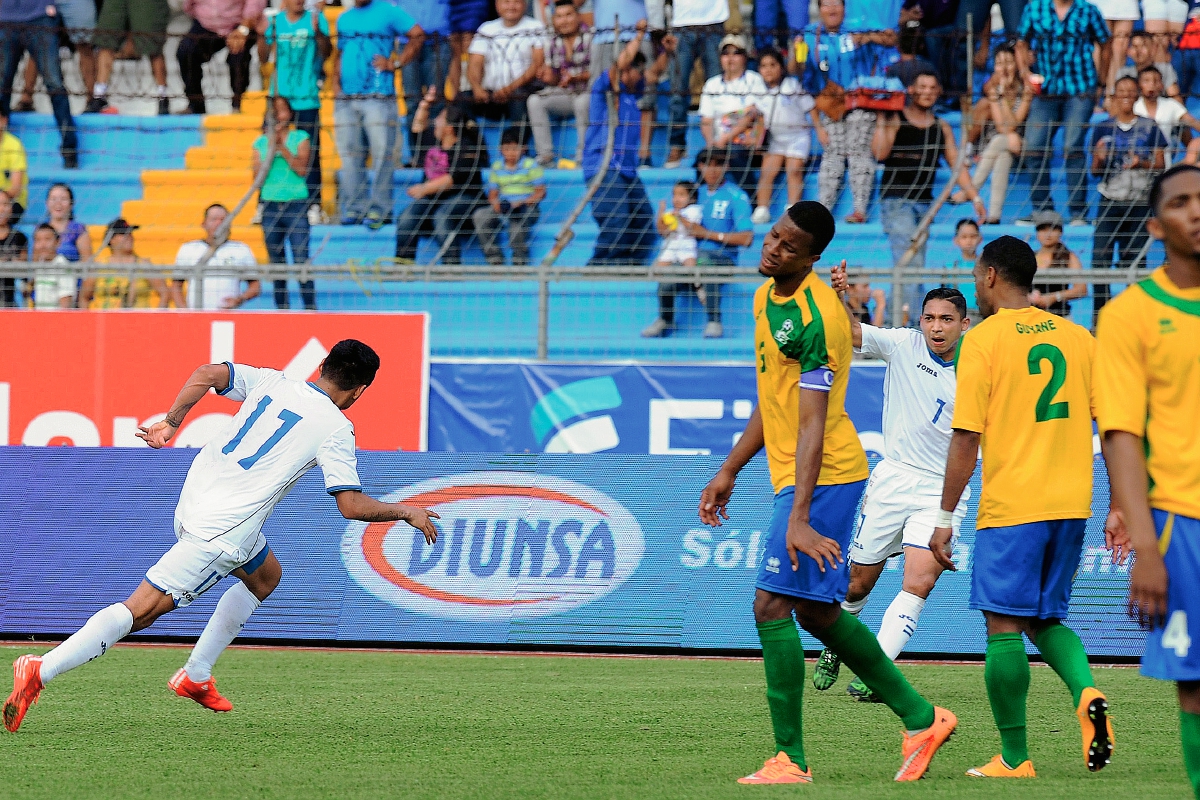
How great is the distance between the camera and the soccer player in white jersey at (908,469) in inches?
312

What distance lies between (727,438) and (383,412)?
10.0 ft

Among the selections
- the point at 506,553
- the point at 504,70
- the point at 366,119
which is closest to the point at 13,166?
the point at 366,119

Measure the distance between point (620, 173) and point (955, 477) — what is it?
921cm

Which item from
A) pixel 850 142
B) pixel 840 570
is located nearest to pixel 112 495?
pixel 840 570

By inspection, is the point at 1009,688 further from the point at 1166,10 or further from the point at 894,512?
the point at 1166,10

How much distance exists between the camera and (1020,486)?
5543 mm

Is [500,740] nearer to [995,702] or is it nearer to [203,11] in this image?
[995,702]

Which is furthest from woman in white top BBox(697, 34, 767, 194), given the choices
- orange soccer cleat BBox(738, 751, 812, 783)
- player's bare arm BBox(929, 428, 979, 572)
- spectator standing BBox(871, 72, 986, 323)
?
orange soccer cleat BBox(738, 751, 812, 783)

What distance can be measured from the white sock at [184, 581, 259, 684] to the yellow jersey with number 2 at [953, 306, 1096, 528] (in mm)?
3723

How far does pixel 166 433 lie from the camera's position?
6.78 metres

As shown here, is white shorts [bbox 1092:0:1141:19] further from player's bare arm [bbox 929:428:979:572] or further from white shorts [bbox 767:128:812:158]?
player's bare arm [bbox 929:428:979:572]

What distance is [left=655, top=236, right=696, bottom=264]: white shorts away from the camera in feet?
45.5

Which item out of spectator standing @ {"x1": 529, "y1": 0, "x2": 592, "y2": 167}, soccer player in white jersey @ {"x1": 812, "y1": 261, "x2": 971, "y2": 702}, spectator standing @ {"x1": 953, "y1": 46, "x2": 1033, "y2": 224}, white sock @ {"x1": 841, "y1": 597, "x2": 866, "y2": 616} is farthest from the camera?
spectator standing @ {"x1": 529, "y1": 0, "x2": 592, "y2": 167}

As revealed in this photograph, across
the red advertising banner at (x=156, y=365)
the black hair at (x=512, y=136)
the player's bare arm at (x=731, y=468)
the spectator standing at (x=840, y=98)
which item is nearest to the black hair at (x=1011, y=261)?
the player's bare arm at (x=731, y=468)
